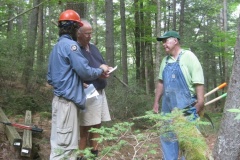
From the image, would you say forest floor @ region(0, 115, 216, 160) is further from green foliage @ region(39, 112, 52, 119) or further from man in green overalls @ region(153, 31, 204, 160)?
green foliage @ region(39, 112, 52, 119)

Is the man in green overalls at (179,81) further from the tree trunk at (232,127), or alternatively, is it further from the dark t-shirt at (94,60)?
the dark t-shirt at (94,60)

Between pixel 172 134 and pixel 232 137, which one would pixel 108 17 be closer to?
pixel 232 137

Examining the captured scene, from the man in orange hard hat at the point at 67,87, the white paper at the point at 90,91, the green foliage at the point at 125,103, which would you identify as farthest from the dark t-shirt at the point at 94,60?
the green foliage at the point at 125,103

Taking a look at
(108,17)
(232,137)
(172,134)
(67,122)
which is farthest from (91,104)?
(108,17)

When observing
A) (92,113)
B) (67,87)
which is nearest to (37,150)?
(92,113)

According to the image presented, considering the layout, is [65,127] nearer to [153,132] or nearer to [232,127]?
[153,132]

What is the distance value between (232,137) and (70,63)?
9.30ft

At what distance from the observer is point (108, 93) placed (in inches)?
324

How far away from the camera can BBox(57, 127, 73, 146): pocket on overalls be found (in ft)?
12.0

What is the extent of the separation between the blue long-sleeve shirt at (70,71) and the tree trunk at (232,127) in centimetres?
231

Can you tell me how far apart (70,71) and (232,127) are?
2.72 m

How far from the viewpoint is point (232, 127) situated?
15.5 feet

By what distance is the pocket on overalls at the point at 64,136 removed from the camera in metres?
3.65

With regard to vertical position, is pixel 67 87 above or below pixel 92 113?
above
